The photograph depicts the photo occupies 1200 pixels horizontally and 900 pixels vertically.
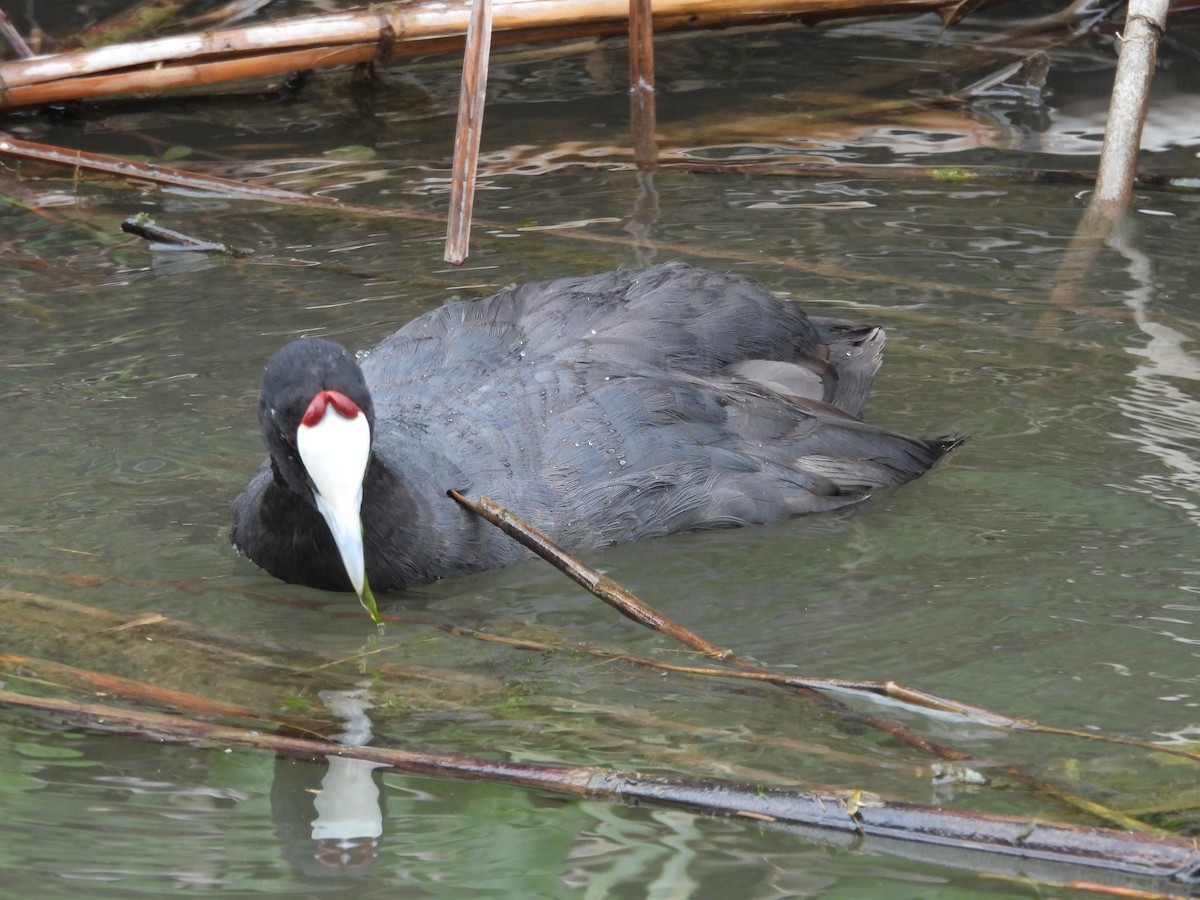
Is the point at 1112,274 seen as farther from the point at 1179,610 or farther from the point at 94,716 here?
the point at 94,716

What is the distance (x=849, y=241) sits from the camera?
17.7 feet

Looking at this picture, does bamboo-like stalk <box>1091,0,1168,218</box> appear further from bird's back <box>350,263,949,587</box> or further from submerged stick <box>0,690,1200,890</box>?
submerged stick <box>0,690,1200,890</box>

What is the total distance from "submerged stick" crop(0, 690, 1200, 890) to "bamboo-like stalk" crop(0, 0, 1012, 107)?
4.00 metres

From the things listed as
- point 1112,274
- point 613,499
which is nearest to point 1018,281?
point 1112,274

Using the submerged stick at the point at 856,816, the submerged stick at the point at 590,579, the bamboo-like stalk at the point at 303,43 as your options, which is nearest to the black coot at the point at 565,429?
the submerged stick at the point at 590,579

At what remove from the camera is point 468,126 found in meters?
3.98

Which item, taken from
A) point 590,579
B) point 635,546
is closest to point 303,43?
point 635,546

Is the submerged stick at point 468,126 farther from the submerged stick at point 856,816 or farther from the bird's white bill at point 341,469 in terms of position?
the submerged stick at point 856,816

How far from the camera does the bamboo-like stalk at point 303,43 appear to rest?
6219 millimetres

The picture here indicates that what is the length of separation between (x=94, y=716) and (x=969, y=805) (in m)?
1.40

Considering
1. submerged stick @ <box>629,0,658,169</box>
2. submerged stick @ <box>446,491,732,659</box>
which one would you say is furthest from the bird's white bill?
submerged stick @ <box>629,0,658,169</box>

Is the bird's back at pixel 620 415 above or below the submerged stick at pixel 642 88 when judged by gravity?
below

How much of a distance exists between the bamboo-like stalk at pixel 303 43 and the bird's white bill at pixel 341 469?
11.2 feet

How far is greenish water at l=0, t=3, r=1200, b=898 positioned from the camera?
2.51 m
